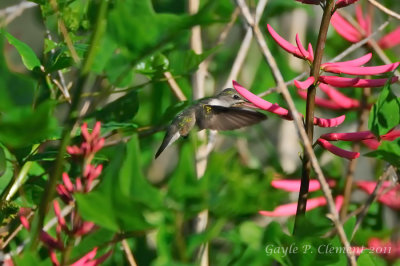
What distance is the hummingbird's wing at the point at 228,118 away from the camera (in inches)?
54.6

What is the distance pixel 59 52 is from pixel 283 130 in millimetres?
1407

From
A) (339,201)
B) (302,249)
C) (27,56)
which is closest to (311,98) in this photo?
(302,249)

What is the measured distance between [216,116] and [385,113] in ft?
2.12

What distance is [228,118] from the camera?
1482mm

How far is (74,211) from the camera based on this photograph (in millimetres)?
859

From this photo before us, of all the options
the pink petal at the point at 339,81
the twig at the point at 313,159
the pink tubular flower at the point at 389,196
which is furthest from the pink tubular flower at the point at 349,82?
the pink tubular flower at the point at 389,196

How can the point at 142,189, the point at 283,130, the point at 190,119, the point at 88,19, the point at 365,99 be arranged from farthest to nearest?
the point at 283,130
the point at 190,119
the point at 365,99
the point at 88,19
the point at 142,189

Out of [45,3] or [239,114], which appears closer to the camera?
[45,3]

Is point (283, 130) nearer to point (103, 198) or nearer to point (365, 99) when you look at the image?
point (365, 99)

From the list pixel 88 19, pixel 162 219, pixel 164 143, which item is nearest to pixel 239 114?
pixel 164 143

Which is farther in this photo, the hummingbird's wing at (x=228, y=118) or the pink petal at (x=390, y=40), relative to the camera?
the pink petal at (x=390, y=40)

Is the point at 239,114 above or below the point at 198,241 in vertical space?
below

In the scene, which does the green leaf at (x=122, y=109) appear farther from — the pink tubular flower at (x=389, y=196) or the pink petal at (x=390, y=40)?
the pink petal at (x=390, y=40)

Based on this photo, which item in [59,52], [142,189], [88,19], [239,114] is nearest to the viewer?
[142,189]
